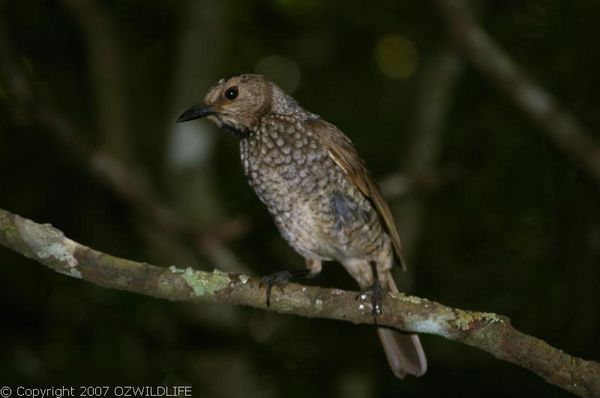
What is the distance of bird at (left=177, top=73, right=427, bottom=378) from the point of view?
4.40m

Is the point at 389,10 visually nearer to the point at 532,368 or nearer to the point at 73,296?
the point at 73,296

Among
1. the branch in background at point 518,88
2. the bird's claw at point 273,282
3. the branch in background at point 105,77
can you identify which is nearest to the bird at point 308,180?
the bird's claw at point 273,282

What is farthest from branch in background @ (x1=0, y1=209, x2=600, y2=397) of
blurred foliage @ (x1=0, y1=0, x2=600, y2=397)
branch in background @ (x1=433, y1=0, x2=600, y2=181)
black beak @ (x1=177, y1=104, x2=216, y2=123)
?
branch in background @ (x1=433, y1=0, x2=600, y2=181)

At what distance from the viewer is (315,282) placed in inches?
228

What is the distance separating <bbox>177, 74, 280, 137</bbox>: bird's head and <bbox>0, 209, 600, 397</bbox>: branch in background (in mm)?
1195

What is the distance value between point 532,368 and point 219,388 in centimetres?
239

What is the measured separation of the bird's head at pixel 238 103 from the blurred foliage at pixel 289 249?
1.28 meters

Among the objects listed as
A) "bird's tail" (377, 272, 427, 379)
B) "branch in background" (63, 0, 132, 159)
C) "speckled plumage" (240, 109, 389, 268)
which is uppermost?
"branch in background" (63, 0, 132, 159)

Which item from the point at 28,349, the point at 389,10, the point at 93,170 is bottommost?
the point at 28,349

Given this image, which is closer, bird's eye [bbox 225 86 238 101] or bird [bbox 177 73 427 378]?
bird [bbox 177 73 427 378]

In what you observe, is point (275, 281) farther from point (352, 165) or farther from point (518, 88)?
point (518, 88)

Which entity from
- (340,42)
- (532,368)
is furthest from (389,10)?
(532,368)

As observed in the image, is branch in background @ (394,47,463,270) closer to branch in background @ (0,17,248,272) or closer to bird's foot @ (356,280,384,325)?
branch in background @ (0,17,248,272)

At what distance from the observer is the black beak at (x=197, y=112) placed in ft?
14.5
